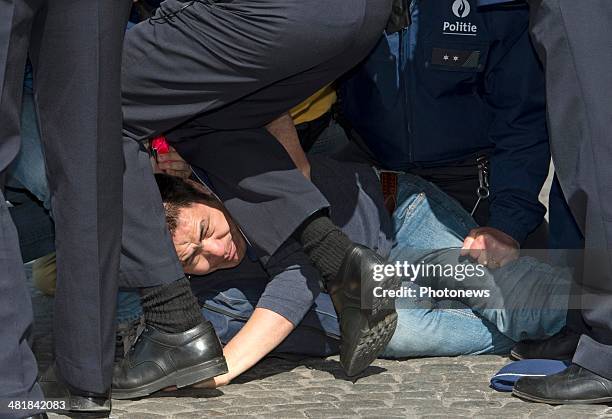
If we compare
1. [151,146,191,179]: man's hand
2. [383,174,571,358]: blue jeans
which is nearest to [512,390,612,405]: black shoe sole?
[383,174,571,358]: blue jeans

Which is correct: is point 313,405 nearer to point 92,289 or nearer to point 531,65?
point 92,289

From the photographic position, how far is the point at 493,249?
15.1ft

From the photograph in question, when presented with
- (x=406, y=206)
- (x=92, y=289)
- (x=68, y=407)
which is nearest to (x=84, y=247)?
(x=92, y=289)

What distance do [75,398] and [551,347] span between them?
161 centimetres

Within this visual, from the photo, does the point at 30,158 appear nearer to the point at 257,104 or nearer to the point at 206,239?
the point at 206,239

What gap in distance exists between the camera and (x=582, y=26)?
3717 mm

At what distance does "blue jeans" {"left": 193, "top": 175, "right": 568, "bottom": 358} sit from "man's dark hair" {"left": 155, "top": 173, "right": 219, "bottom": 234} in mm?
321

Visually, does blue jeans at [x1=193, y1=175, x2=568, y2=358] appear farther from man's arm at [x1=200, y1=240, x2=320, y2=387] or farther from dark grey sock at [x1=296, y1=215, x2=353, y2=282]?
dark grey sock at [x1=296, y1=215, x2=353, y2=282]

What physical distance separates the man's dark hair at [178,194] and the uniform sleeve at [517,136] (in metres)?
1.03

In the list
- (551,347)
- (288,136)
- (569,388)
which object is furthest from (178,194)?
(569,388)

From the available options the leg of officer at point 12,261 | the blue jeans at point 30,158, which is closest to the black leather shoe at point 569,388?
the leg of officer at point 12,261

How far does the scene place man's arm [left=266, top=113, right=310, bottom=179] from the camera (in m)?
4.34

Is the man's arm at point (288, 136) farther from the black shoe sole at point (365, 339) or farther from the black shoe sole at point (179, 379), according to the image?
the black shoe sole at point (179, 379)

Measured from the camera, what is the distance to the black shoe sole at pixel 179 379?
13.1 feet
